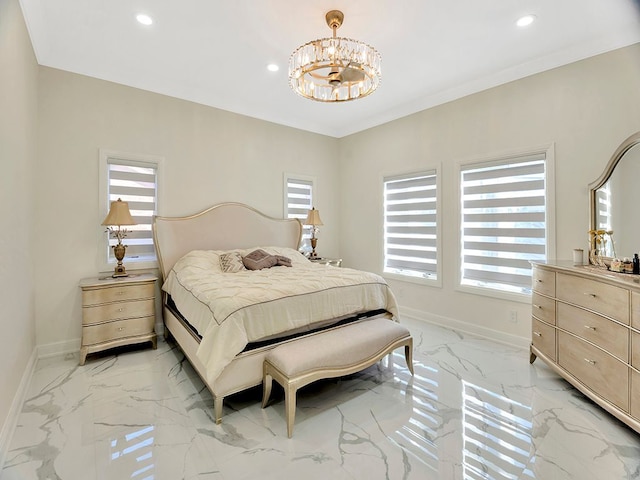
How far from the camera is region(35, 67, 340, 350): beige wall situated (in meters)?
3.15

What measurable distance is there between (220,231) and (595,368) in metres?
3.91

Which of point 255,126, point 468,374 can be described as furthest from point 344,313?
point 255,126

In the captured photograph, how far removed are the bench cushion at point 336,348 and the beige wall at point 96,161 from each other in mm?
2532

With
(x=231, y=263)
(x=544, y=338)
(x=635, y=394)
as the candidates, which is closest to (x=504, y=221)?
(x=544, y=338)

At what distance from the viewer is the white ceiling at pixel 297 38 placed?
8.01 ft

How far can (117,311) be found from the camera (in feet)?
10.3

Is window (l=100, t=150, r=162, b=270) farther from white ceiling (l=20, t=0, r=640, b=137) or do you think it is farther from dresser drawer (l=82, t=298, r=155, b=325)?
white ceiling (l=20, t=0, r=640, b=137)

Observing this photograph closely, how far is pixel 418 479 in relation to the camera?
1627mm

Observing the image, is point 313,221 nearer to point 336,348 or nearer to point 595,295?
point 336,348

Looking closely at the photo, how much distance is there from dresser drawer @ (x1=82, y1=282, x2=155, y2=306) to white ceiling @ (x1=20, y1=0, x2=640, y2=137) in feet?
7.51

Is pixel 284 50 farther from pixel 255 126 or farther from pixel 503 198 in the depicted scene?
pixel 503 198

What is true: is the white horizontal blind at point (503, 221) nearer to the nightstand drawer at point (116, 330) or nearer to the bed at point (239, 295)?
the bed at point (239, 295)

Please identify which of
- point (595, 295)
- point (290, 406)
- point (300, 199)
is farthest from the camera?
point (300, 199)

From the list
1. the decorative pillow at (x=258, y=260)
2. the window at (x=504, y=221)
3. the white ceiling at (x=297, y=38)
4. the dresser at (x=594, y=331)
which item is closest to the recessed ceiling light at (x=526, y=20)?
the white ceiling at (x=297, y=38)
